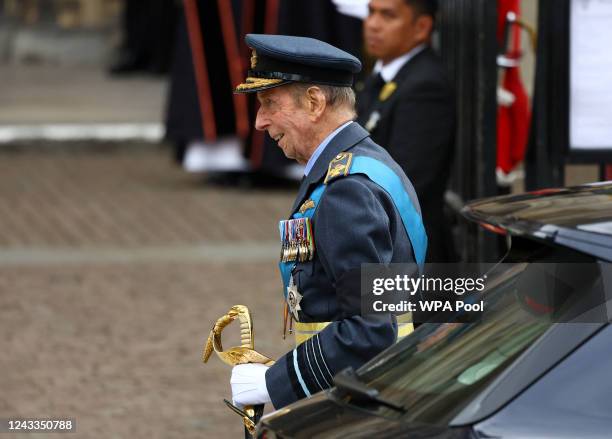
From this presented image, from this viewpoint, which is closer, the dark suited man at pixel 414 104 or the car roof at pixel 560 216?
the car roof at pixel 560 216

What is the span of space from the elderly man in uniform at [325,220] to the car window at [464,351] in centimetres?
23

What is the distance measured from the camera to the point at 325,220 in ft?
10.6

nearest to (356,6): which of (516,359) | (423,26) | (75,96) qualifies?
(423,26)

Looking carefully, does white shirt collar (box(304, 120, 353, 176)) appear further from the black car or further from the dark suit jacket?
the dark suit jacket

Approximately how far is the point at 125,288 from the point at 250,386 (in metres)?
5.09

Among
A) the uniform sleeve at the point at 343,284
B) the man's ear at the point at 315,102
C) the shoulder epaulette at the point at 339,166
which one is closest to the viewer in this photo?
the uniform sleeve at the point at 343,284

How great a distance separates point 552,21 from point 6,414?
Answer: 107 inches

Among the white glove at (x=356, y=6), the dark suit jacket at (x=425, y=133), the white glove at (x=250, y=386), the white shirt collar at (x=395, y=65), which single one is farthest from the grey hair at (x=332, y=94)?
the white glove at (x=356, y=6)

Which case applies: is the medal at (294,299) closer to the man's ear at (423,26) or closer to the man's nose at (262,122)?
the man's nose at (262,122)

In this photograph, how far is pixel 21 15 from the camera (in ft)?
60.0

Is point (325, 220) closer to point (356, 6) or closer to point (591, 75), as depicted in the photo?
point (591, 75)

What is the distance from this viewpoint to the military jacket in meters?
3.16

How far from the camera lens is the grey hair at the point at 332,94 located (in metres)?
3.40

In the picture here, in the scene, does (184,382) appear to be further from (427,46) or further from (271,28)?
(271,28)
